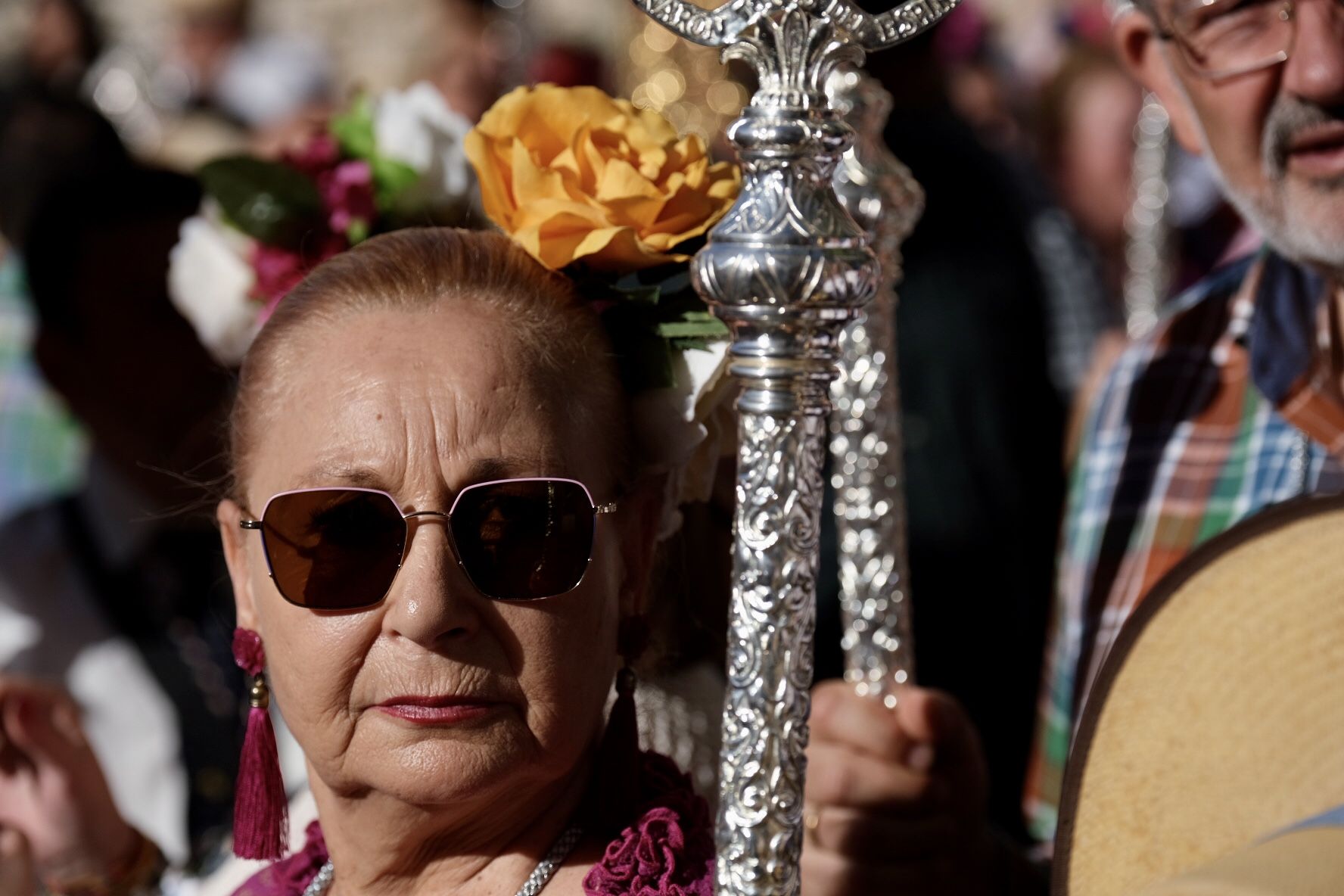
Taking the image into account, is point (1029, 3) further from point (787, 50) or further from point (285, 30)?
point (787, 50)

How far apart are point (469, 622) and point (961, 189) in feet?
7.78

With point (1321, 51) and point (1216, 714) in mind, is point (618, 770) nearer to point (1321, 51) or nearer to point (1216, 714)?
point (1216, 714)

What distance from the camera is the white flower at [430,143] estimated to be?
2.25m

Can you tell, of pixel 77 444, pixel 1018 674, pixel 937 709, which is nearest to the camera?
pixel 937 709

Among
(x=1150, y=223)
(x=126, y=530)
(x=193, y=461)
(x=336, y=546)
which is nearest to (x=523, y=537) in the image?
(x=336, y=546)

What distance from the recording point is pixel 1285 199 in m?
2.26

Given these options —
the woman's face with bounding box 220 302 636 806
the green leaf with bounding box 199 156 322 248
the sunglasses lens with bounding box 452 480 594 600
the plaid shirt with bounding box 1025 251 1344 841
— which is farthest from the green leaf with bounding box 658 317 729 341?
the plaid shirt with bounding box 1025 251 1344 841

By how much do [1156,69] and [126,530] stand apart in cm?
243

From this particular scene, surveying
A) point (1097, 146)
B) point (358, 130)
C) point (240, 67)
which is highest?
point (240, 67)

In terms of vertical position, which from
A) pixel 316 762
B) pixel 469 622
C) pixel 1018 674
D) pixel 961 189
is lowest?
pixel 1018 674

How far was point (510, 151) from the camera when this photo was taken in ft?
5.58

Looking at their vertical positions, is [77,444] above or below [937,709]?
above

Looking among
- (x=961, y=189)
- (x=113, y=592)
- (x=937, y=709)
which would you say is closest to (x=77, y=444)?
(x=113, y=592)

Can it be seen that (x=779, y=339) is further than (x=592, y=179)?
No
